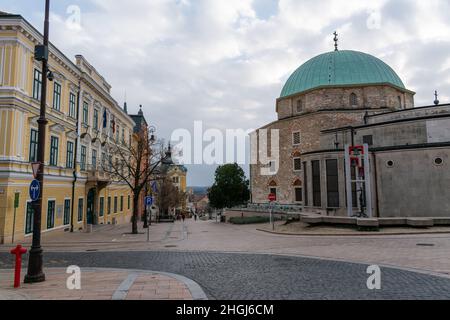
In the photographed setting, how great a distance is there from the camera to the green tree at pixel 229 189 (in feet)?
158

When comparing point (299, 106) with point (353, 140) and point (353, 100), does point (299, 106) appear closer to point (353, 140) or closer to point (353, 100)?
point (353, 100)

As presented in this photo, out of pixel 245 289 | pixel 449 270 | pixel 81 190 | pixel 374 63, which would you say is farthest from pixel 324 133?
pixel 245 289

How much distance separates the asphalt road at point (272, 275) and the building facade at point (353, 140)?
61.8ft

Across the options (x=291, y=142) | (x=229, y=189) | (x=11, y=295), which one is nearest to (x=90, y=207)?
(x=229, y=189)

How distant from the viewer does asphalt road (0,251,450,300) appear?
7324 millimetres

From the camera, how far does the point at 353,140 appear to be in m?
36.2

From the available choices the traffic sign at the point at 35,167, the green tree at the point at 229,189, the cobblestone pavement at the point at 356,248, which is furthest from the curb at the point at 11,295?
the green tree at the point at 229,189

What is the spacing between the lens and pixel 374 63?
46.3 m

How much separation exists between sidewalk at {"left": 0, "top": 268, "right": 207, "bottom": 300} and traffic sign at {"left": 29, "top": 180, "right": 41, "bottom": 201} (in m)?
2.36

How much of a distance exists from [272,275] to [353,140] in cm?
3041

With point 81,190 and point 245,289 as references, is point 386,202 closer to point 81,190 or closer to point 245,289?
point 245,289

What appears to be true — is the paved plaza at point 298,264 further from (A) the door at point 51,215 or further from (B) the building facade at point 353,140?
(B) the building facade at point 353,140

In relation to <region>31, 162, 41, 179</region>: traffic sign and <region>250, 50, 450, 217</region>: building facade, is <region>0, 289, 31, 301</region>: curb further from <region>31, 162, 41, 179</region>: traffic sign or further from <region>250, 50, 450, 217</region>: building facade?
<region>250, 50, 450, 217</region>: building facade

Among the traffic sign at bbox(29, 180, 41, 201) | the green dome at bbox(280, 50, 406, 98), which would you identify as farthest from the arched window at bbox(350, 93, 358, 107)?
the traffic sign at bbox(29, 180, 41, 201)
